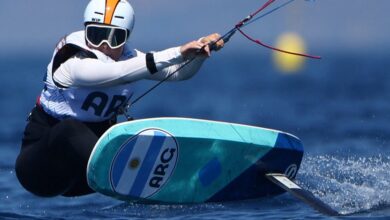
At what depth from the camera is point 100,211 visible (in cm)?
1009

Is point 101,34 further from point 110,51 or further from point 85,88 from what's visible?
point 85,88

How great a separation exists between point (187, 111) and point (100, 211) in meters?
17.8

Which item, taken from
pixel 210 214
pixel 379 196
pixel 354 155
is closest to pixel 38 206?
pixel 210 214

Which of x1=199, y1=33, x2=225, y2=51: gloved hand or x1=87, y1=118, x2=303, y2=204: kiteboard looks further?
x1=87, y1=118, x2=303, y2=204: kiteboard

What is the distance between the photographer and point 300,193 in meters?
9.34

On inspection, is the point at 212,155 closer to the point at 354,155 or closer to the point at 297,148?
the point at 297,148

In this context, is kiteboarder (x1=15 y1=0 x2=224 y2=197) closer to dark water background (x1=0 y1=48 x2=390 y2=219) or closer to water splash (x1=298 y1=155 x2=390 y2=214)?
dark water background (x1=0 y1=48 x2=390 y2=219)

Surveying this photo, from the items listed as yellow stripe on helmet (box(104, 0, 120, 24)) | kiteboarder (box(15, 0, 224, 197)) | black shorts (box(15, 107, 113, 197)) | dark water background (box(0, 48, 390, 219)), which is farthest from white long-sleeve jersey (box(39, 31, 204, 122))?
dark water background (box(0, 48, 390, 219))

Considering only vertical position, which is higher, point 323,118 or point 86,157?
point 86,157

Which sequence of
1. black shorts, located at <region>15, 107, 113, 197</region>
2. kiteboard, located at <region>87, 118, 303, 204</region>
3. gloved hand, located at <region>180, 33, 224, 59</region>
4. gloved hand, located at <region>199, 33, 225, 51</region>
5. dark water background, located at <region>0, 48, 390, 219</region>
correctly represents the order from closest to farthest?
gloved hand, located at <region>180, 33, 224, 59</region>
gloved hand, located at <region>199, 33, 225, 51</region>
black shorts, located at <region>15, 107, 113, 197</region>
kiteboard, located at <region>87, 118, 303, 204</region>
dark water background, located at <region>0, 48, 390, 219</region>

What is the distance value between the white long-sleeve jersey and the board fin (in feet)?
3.55

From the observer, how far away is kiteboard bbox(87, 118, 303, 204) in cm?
918

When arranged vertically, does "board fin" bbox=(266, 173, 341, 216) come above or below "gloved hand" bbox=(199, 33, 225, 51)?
below

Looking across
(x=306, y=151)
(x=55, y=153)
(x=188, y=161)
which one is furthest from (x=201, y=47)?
(x=306, y=151)
